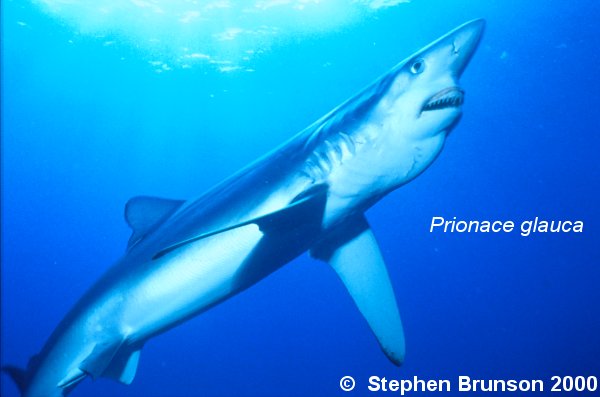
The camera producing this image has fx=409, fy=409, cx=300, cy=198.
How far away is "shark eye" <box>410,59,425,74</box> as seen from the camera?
2.59 m

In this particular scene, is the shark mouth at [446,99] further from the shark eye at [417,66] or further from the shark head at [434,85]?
the shark eye at [417,66]

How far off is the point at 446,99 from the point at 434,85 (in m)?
0.12

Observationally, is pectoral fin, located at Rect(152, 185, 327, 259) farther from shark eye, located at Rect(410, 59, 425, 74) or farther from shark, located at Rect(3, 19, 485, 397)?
shark eye, located at Rect(410, 59, 425, 74)

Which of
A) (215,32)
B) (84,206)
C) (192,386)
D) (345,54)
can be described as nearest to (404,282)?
(192,386)

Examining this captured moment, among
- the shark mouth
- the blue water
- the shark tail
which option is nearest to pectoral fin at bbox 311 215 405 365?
the shark mouth

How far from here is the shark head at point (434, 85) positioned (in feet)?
8.33

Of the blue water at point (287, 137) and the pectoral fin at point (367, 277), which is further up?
the blue water at point (287, 137)

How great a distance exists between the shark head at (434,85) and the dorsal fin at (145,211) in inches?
95.8

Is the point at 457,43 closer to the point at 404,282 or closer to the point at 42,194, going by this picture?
the point at 404,282

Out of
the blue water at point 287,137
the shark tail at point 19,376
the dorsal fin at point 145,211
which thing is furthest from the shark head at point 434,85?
the blue water at point 287,137

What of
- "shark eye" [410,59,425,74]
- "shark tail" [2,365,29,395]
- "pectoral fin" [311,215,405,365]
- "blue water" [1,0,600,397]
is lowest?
"shark tail" [2,365,29,395]

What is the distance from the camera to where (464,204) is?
3528 cm

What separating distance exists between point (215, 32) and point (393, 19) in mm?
7842

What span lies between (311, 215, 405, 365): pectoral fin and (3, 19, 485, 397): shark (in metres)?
0.01
